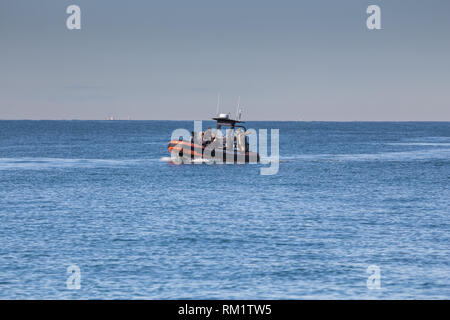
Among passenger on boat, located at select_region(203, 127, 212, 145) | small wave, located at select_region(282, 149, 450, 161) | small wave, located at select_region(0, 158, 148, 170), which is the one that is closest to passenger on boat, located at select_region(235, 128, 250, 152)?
passenger on boat, located at select_region(203, 127, 212, 145)

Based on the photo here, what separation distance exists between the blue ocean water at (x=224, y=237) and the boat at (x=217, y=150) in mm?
8685

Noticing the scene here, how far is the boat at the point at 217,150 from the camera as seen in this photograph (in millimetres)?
60500

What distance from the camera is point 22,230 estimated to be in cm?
2850

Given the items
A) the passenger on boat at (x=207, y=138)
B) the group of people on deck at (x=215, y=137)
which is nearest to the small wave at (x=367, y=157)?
the group of people on deck at (x=215, y=137)

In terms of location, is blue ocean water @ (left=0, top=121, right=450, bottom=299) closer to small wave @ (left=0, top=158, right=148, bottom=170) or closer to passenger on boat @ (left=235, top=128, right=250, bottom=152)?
passenger on boat @ (left=235, top=128, right=250, bottom=152)

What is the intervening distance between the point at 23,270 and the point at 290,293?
9.82 m

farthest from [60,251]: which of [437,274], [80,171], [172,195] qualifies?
[80,171]

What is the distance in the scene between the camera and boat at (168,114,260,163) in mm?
60500

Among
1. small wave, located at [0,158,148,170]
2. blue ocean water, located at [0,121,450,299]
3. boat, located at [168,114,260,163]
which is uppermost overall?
boat, located at [168,114,260,163]

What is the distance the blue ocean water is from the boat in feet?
28.5

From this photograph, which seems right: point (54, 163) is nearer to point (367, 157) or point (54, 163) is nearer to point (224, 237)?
point (367, 157)
